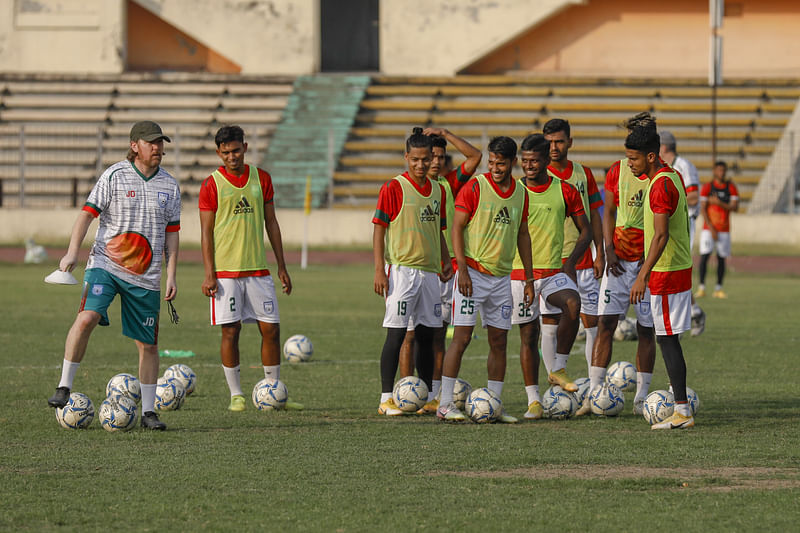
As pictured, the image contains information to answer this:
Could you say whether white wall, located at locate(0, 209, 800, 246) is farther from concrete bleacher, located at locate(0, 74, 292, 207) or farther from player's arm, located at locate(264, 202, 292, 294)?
player's arm, located at locate(264, 202, 292, 294)

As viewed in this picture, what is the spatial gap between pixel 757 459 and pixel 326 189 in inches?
1062

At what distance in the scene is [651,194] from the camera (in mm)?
9508

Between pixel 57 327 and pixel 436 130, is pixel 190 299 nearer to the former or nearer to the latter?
pixel 57 327

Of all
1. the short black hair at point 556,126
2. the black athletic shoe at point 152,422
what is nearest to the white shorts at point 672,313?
the short black hair at point 556,126

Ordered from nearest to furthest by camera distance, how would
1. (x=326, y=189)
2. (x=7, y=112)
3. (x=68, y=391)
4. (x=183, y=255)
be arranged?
1. (x=68, y=391)
2. (x=183, y=255)
3. (x=326, y=189)
4. (x=7, y=112)

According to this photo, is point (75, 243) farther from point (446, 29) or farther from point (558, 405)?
point (446, 29)

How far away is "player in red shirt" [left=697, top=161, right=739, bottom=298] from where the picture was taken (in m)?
23.1

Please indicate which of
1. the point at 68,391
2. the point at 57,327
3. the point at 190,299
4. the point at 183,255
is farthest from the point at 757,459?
the point at 183,255

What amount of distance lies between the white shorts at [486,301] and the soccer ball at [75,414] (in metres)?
2.83

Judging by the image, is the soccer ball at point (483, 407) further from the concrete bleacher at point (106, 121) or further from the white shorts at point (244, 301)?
the concrete bleacher at point (106, 121)

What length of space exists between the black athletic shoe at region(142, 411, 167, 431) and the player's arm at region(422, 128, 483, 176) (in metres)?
3.06

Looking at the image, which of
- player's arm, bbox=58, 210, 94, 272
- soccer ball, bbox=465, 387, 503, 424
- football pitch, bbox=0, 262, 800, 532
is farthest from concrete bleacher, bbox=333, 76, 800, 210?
player's arm, bbox=58, 210, 94, 272

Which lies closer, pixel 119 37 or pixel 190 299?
pixel 190 299

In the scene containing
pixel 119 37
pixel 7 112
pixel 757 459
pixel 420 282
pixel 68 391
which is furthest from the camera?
pixel 119 37
